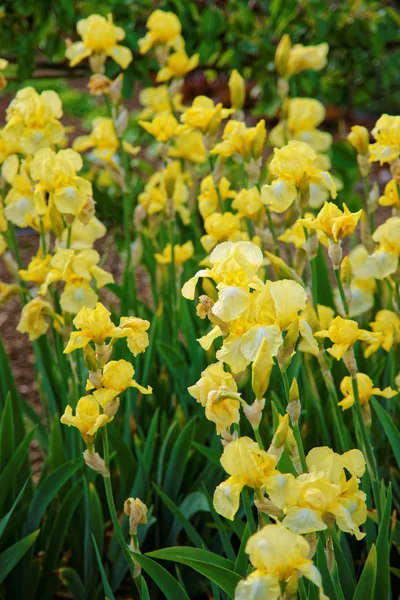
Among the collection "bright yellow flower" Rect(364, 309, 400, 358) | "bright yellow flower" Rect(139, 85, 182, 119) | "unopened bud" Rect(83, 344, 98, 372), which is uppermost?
"unopened bud" Rect(83, 344, 98, 372)

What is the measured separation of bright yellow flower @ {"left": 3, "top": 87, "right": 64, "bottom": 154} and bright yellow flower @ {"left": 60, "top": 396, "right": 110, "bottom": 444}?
0.85 metres

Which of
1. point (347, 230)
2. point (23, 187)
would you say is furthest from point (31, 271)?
point (347, 230)

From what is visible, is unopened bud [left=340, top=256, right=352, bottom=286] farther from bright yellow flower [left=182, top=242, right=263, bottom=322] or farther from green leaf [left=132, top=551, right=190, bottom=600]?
green leaf [left=132, top=551, right=190, bottom=600]

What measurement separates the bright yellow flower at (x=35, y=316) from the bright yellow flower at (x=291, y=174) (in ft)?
1.75

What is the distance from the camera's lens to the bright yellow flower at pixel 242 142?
6.02ft

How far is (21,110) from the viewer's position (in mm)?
1877

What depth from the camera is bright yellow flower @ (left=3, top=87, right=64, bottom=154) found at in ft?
6.15

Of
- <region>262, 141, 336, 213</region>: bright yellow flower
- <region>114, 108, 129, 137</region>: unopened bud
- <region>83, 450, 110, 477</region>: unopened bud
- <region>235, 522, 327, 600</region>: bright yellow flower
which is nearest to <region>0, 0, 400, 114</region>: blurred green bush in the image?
<region>114, 108, 129, 137</region>: unopened bud

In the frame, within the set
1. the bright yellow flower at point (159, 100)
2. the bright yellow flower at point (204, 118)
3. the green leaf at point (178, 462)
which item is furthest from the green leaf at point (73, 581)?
the bright yellow flower at point (159, 100)

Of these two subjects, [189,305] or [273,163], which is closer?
[273,163]

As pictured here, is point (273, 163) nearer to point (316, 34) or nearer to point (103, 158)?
point (103, 158)

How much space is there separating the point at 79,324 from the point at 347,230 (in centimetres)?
46

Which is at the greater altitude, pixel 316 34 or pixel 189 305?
pixel 316 34

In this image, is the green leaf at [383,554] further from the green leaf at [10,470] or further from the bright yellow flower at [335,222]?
the green leaf at [10,470]
